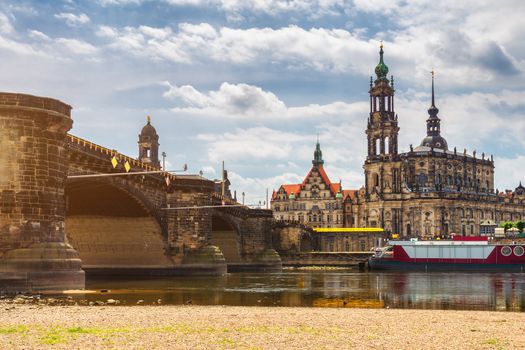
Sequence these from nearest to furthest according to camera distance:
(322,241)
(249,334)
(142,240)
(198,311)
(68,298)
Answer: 1. (249,334)
2. (198,311)
3. (68,298)
4. (142,240)
5. (322,241)

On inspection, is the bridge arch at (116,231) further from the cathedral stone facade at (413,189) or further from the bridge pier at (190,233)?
the cathedral stone facade at (413,189)

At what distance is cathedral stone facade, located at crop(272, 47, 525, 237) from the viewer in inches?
6235

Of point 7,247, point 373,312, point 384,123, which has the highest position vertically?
point 384,123

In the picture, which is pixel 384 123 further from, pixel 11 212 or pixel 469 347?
pixel 469 347

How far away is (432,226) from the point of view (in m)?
157

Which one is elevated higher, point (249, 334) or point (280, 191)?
point (280, 191)

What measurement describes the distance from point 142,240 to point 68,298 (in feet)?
105

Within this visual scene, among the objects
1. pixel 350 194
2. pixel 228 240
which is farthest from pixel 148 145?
pixel 350 194

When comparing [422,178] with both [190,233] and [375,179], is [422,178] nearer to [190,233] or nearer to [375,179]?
[375,179]

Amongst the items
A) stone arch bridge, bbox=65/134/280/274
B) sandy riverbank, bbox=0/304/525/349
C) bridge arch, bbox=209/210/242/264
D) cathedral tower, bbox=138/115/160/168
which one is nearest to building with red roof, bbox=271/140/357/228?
cathedral tower, bbox=138/115/160/168

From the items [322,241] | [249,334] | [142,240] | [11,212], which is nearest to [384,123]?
[322,241]

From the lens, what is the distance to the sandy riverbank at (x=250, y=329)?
1844 cm

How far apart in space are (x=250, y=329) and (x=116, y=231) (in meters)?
45.0

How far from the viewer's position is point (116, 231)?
2552 inches
